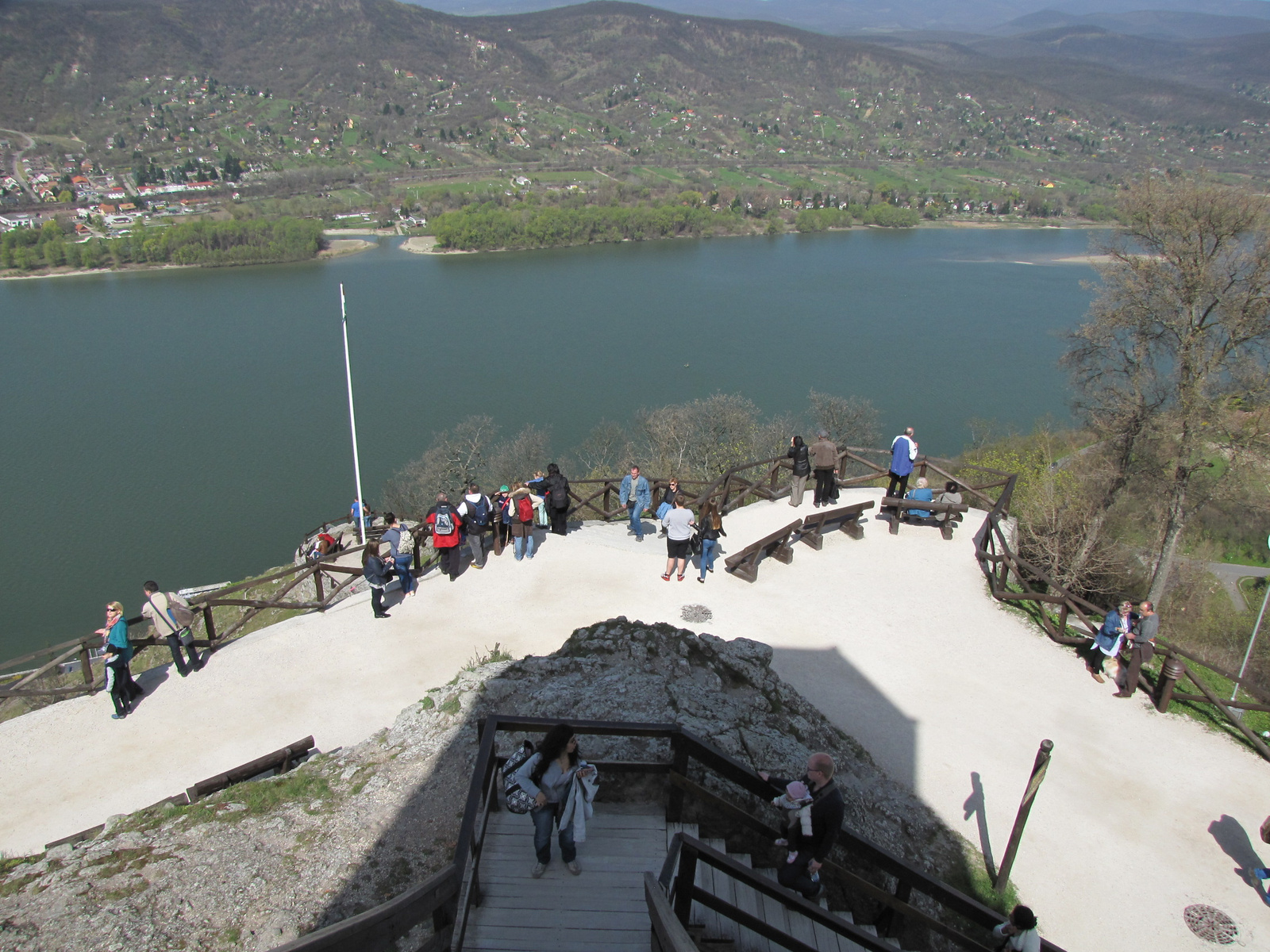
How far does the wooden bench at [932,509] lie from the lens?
Result: 1299 centimetres

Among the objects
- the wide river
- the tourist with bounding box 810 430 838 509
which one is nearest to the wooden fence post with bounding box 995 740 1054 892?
the tourist with bounding box 810 430 838 509

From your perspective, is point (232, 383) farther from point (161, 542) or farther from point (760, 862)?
point (760, 862)

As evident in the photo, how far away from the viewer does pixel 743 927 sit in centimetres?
463

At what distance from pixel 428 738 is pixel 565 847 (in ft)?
8.35

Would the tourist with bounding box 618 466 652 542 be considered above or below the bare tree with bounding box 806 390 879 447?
above

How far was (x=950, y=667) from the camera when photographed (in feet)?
32.7

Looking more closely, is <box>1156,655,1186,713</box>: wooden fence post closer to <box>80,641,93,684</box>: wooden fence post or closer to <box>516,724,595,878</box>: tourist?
<box>516,724,595,878</box>: tourist

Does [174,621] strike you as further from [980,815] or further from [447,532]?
[980,815]

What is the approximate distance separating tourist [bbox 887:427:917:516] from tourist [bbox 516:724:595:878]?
9543 millimetres

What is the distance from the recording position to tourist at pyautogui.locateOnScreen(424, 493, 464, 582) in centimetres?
1087

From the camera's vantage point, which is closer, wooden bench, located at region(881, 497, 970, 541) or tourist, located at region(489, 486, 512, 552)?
tourist, located at region(489, 486, 512, 552)

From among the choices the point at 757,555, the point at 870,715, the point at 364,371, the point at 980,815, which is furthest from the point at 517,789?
the point at 364,371

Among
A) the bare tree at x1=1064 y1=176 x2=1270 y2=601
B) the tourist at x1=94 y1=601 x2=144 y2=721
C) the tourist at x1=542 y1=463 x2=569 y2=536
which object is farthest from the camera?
the bare tree at x1=1064 y1=176 x2=1270 y2=601

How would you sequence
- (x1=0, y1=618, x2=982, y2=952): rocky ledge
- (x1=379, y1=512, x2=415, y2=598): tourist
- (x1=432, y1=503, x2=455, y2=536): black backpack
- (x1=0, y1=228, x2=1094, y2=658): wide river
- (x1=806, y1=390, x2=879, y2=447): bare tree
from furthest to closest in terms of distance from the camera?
(x1=806, y1=390, x2=879, y2=447): bare tree
(x1=0, y1=228, x2=1094, y2=658): wide river
(x1=432, y1=503, x2=455, y2=536): black backpack
(x1=379, y1=512, x2=415, y2=598): tourist
(x1=0, y1=618, x2=982, y2=952): rocky ledge
